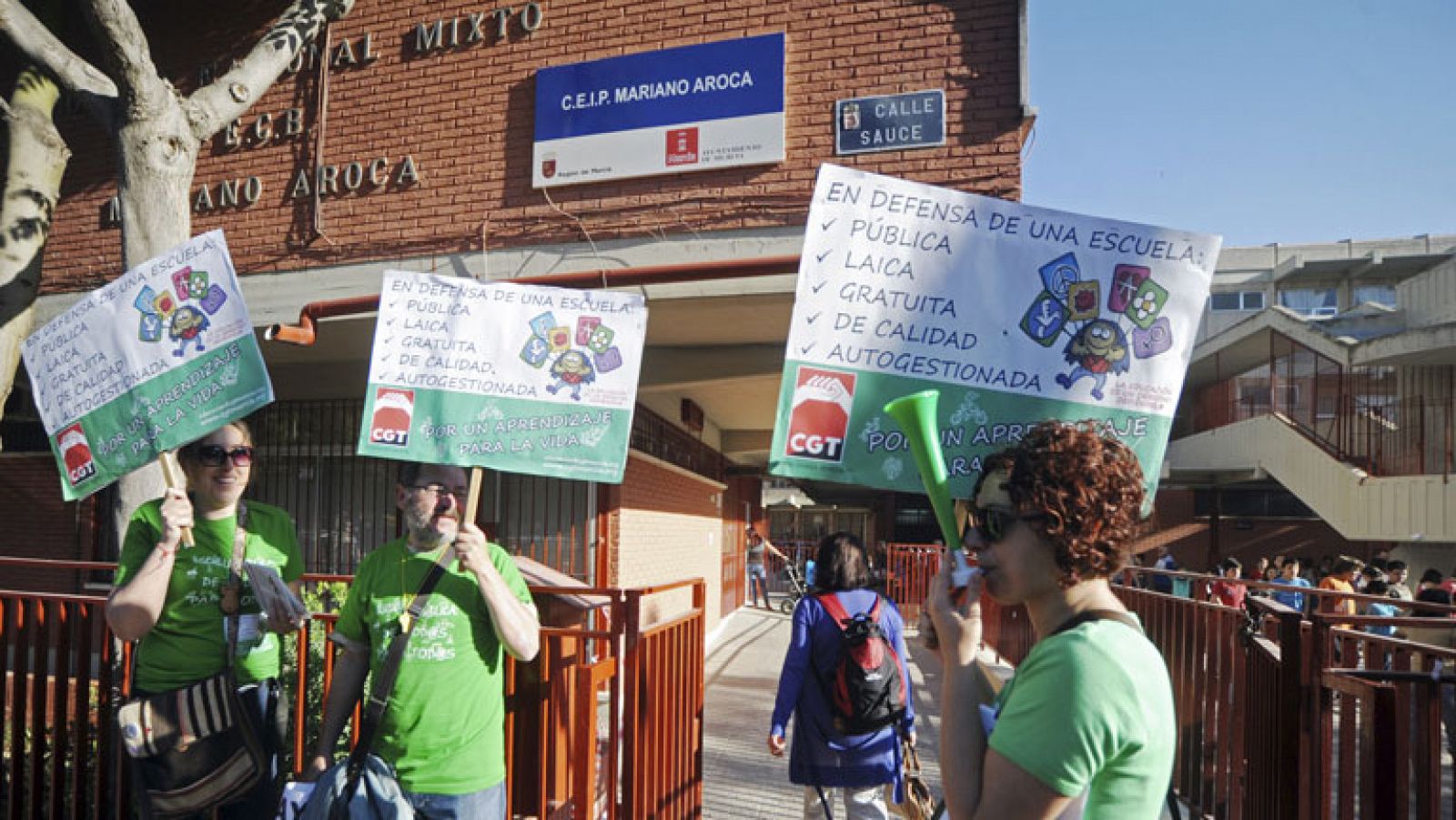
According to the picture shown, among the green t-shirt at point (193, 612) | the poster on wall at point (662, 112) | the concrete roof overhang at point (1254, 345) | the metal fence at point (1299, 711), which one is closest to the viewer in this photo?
the metal fence at point (1299, 711)

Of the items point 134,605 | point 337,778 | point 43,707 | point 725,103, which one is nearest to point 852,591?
point 337,778

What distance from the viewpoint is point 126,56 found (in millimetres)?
5629

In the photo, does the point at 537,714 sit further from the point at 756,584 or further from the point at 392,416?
the point at 756,584

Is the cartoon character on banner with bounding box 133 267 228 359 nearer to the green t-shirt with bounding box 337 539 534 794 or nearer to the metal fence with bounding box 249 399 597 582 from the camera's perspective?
the green t-shirt with bounding box 337 539 534 794

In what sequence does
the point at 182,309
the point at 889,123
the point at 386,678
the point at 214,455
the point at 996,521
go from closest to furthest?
the point at 996,521
the point at 386,678
the point at 214,455
the point at 182,309
the point at 889,123

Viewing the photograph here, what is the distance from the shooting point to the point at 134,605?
110 inches

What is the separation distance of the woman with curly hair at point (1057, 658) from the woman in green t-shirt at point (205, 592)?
7.65 ft

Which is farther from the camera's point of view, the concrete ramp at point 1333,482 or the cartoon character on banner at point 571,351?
the concrete ramp at point 1333,482

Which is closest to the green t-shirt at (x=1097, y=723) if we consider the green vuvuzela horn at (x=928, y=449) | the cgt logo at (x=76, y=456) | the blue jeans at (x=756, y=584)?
the green vuvuzela horn at (x=928, y=449)

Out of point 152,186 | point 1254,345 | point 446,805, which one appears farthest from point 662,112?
point 1254,345

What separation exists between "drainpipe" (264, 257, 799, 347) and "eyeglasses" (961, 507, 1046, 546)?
3248 mm

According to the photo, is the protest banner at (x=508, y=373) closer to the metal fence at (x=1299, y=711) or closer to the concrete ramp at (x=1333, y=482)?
the metal fence at (x=1299, y=711)

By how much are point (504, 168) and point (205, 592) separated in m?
5.40

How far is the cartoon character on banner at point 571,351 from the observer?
313cm
